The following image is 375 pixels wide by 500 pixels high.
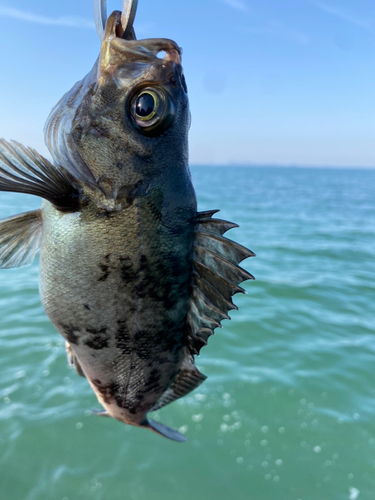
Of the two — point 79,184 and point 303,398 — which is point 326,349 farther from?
point 79,184

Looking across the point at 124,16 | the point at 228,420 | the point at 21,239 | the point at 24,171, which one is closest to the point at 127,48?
the point at 124,16

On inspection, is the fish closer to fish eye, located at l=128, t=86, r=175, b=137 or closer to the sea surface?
fish eye, located at l=128, t=86, r=175, b=137

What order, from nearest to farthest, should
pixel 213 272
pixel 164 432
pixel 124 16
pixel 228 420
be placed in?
pixel 124 16
pixel 213 272
pixel 164 432
pixel 228 420

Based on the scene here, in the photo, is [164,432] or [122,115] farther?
[164,432]

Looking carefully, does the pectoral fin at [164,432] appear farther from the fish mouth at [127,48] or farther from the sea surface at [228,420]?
the fish mouth at [127,48]

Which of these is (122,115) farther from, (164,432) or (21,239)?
(164,432)

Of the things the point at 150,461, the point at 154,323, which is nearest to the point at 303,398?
the point at 150,461
